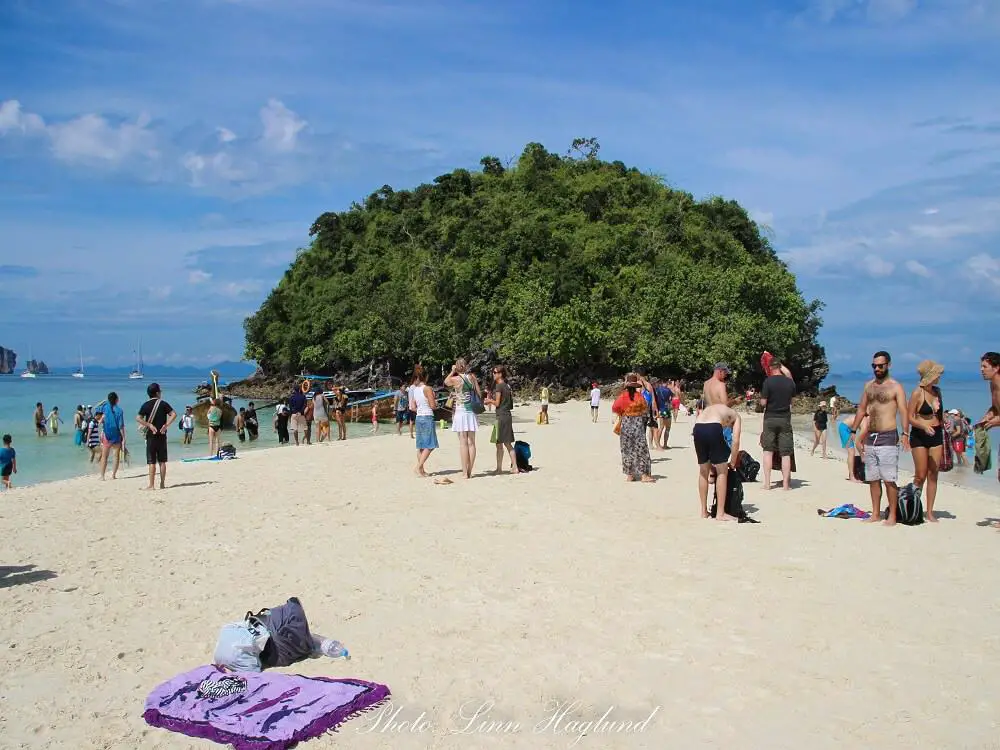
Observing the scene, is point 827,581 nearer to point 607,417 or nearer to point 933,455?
point 933,455

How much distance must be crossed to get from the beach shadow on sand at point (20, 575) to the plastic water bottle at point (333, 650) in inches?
142

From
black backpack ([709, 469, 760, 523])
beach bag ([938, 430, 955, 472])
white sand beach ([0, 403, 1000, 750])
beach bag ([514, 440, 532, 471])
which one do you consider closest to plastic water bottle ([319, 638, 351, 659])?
white sand beach ([0, 403, 1000, 750])

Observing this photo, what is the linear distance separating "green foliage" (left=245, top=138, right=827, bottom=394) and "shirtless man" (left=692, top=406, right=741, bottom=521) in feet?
115

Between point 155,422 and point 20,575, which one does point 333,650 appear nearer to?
point 20,575

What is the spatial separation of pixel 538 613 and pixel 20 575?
16.3 ft

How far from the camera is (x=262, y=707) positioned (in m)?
4.51

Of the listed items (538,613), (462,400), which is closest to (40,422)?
(462,400)

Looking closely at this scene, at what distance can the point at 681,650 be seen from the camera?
5375 mm

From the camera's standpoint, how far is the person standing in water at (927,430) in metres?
9.24

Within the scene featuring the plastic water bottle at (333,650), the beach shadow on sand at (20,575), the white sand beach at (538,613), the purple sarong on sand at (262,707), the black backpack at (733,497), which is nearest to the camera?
the purple sarong on sand at (262,707)

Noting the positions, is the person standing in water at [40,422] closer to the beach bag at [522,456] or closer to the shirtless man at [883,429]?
the beach bag at [522,456]

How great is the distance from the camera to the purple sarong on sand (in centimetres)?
426

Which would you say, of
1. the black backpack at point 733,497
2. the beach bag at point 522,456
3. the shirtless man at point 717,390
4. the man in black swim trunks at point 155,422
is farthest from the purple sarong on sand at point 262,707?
the beach bag at point 522,456

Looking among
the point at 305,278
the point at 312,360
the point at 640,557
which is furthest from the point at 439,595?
the point at 305,278
